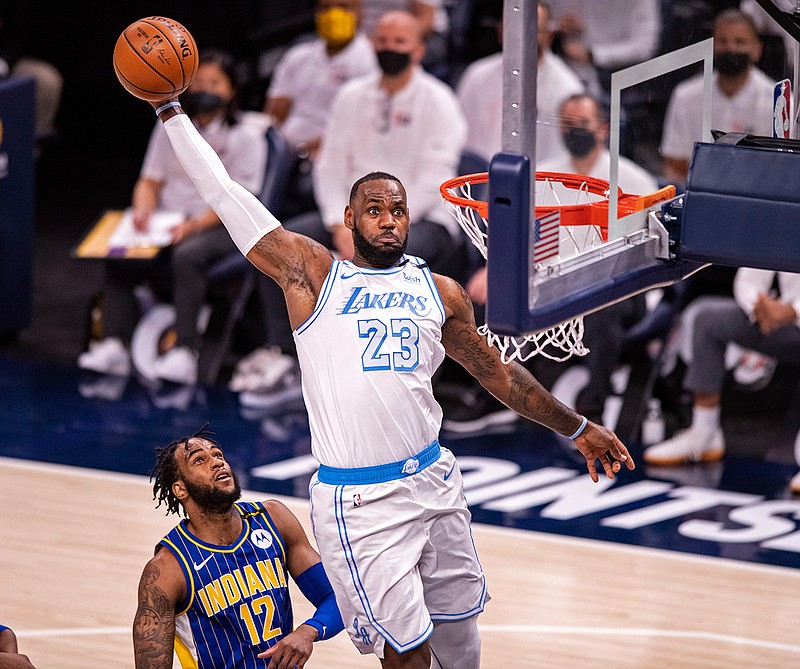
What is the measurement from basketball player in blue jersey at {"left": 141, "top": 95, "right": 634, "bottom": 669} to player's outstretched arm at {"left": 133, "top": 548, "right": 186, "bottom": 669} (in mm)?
447

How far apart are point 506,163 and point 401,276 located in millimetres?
809

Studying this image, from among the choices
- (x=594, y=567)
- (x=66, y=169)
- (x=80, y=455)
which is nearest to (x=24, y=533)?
(x=80, y=455)

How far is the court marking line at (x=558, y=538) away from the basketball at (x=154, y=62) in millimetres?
3233

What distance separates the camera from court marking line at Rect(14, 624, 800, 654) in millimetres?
5801

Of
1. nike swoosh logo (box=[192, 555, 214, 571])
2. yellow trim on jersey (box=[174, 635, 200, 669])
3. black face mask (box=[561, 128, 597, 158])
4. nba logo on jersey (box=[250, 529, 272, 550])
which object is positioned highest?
black face mask (box=[561, 128, 597, 158])

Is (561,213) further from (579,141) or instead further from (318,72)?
(318,72)

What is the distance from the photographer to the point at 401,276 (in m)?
4.50

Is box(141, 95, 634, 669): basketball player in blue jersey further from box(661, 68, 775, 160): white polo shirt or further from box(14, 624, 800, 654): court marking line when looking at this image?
box(14, 624, 800, 654): court marking line

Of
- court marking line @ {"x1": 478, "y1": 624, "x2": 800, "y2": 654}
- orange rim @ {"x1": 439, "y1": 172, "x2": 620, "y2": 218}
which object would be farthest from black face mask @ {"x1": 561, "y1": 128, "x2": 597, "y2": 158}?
court marking line @ {"x1": 478, "y1": 624, "x2": 800, "y2": 654}

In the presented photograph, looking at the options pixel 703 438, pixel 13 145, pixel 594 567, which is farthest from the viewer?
pixel 13 145

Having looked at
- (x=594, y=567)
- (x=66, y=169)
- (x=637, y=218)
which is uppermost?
(x=637, y=218)

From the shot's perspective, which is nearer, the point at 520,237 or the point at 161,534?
the point at 520,237

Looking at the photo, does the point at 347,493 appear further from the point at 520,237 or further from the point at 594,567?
the point at 594,567

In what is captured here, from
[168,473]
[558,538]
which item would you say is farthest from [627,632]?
[168,473]
